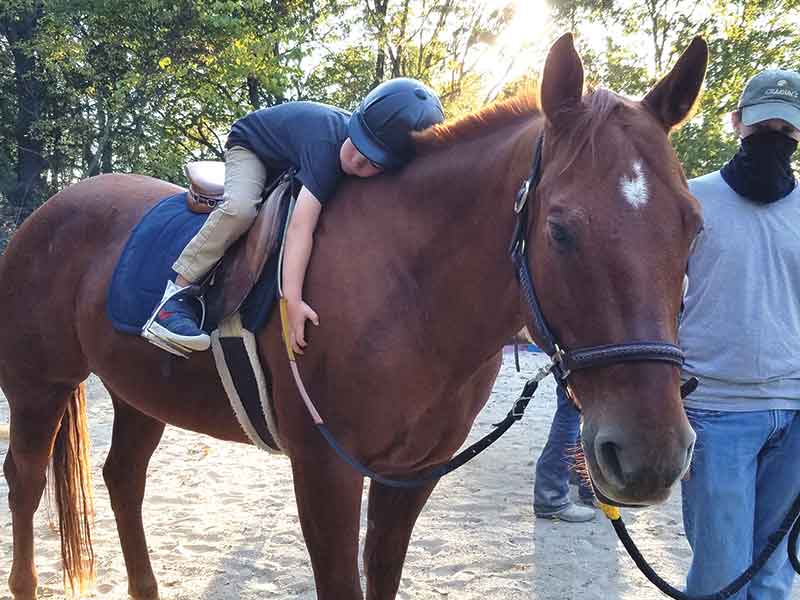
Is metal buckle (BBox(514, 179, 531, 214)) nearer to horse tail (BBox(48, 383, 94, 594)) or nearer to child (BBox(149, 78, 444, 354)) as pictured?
child (BBox(149, 78, 444, 354))

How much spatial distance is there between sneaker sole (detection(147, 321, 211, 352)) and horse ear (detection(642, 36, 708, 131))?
1441mm

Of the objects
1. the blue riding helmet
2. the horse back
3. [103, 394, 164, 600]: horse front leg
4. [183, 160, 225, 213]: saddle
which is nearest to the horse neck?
the blue riding helmet

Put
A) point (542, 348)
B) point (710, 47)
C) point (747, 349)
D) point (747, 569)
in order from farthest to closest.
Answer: point (710, 47), point (747, 349), point (747, 569), point (542, 348)

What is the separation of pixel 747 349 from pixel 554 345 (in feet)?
3.05

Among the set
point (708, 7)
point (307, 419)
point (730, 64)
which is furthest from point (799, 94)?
point (708, 7)

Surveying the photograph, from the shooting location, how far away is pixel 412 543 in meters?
3.52

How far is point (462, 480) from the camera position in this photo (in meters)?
4.52

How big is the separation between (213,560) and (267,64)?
973cm

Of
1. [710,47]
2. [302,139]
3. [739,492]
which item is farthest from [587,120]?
[710,47]

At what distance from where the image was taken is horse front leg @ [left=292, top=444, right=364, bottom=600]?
185cm

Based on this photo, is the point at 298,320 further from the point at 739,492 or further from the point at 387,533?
the point at 739,492

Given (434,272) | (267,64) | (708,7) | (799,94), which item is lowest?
(434,272)

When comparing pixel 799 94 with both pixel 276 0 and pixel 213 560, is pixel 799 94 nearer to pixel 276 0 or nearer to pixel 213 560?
pixel 213 560

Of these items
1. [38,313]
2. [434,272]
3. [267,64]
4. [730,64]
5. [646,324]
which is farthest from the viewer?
[730,64]
